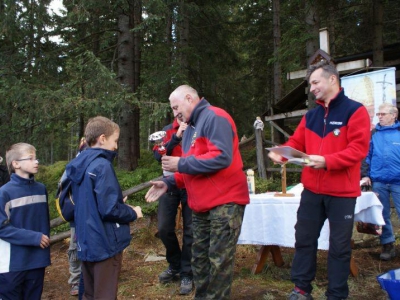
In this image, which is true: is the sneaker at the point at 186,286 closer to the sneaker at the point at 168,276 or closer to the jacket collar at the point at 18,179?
the sneaker at the point at 168,276

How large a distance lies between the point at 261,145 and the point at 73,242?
18.2 ft

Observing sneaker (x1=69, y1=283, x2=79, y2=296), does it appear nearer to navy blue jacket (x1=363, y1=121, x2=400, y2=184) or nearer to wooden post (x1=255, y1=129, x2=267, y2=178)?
navy blue jacket (x1=363, y1=121, x2=400, y2=184)

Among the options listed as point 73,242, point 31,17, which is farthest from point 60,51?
point 73,242

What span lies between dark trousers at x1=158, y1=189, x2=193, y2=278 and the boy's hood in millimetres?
1380

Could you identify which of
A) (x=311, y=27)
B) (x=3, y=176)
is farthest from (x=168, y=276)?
(x=311, y=27)

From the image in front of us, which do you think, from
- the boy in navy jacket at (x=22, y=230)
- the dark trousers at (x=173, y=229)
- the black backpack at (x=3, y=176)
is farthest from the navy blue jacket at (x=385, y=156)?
the black backpack at (x=3, y=176)

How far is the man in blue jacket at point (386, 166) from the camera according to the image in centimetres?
494

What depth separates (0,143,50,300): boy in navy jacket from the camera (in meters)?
3.27

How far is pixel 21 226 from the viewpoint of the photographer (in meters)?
3.37

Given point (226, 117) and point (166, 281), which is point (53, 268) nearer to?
point (166, 281)

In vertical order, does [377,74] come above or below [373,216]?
above

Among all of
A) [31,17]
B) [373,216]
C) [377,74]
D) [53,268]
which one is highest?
[31,17]

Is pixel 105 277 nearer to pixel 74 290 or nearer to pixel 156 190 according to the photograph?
pixel 156 190

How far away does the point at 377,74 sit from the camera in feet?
23.3
